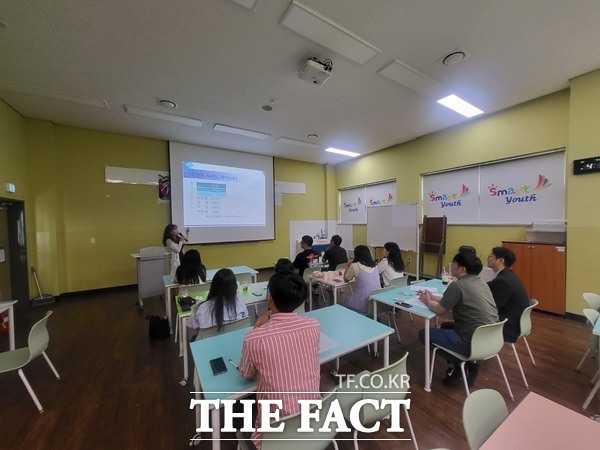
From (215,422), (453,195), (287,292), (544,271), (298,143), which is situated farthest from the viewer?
(298,143)

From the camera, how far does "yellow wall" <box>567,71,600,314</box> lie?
3311mm

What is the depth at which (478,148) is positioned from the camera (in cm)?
473

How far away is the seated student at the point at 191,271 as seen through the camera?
10.1 ft

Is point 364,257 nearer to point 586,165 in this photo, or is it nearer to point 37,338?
point 37,338

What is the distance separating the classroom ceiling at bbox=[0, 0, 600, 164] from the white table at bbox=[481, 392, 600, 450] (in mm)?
3038

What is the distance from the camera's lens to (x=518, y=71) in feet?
10.4

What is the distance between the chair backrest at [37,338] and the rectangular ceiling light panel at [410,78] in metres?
4.40

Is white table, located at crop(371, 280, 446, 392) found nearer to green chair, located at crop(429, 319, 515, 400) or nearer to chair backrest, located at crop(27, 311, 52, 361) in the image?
green chair, located at crop(429, 319, 515, 400)

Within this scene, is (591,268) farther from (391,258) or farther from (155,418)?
(155,418)

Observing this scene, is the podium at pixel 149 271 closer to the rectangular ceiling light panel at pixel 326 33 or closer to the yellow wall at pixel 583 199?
the rectangular ceiling light panel at pixel 326 33

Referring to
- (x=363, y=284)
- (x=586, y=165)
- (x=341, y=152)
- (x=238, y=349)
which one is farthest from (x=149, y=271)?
(x=586, y=165)

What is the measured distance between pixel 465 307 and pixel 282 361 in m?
1.74

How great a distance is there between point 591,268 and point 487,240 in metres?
1.41

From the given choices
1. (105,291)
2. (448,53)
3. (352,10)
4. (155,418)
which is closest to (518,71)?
(448,53)
